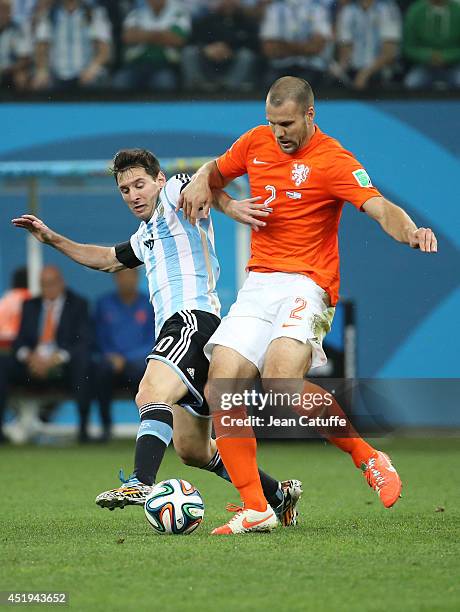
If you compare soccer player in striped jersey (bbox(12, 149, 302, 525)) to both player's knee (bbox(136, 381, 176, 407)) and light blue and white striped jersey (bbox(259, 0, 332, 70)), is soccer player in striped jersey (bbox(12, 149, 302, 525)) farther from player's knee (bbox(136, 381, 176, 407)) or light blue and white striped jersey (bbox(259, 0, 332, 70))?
light blue and white striped jersey (bbox(259, 0, 332, 70))

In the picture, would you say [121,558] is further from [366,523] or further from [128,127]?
[128,127]

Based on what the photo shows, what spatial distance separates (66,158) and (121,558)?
30.9 ft

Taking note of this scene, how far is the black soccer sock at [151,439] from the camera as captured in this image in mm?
6262

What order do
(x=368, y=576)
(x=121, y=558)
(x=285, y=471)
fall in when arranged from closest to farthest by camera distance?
(x=368, y=576) < (x=121, y=558) < (x=285, y=471)

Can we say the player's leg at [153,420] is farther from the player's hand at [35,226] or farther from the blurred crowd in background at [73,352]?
the blurred crowd in background at [73,352]

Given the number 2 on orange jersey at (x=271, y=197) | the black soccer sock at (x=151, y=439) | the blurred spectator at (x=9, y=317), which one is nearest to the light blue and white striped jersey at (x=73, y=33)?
the blurred spectator at (x=9, y=317)

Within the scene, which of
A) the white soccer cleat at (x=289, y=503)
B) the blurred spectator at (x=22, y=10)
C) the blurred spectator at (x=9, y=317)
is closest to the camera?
the white soccer cleat at (x=289, y=503)

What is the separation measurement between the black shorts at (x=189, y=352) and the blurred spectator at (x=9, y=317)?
670 centimetres

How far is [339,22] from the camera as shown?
1431cm

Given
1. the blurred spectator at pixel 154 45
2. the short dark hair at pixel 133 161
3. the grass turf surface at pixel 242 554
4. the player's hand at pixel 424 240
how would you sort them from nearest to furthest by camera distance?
the grass turf surface at pixel 242 554 < the player's hand at pixel 424 240 < the short dark hair at pixel 133 161 < the blurred spectator at pixel 154 45

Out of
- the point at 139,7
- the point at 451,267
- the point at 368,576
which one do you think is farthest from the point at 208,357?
the point at 139,7

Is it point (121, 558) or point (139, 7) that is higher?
point (139, 7)

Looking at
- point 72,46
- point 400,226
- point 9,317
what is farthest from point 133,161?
point 72,46

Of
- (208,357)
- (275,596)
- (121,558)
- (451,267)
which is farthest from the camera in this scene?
(451,267)
